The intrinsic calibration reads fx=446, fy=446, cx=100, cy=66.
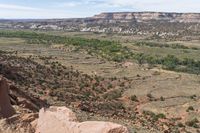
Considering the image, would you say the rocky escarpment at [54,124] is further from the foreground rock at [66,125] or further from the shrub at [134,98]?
the shrub at [134,98]

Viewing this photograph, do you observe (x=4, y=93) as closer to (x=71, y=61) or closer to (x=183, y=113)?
(x=183, y=113)

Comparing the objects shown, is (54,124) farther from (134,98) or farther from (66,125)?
(134,98)

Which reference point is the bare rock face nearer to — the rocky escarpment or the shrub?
the rocky escarpment

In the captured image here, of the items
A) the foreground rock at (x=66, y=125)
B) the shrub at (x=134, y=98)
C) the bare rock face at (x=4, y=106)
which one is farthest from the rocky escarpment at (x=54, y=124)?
the shrub at (x=134, y=98)

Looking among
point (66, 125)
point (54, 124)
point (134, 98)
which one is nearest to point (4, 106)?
point (54, 124)

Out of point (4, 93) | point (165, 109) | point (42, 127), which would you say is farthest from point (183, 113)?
point (42, 127)

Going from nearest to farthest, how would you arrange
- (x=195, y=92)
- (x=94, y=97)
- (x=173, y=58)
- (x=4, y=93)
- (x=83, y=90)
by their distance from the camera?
(x=4, y=93) < (x=94, y=97) < (x=83, y=90) < (x=195, y=92) < (x=173, y=58)

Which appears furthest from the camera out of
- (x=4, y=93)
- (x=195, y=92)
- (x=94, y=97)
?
(x=195, y=92)

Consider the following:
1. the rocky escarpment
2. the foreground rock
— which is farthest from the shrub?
the foreground rock
